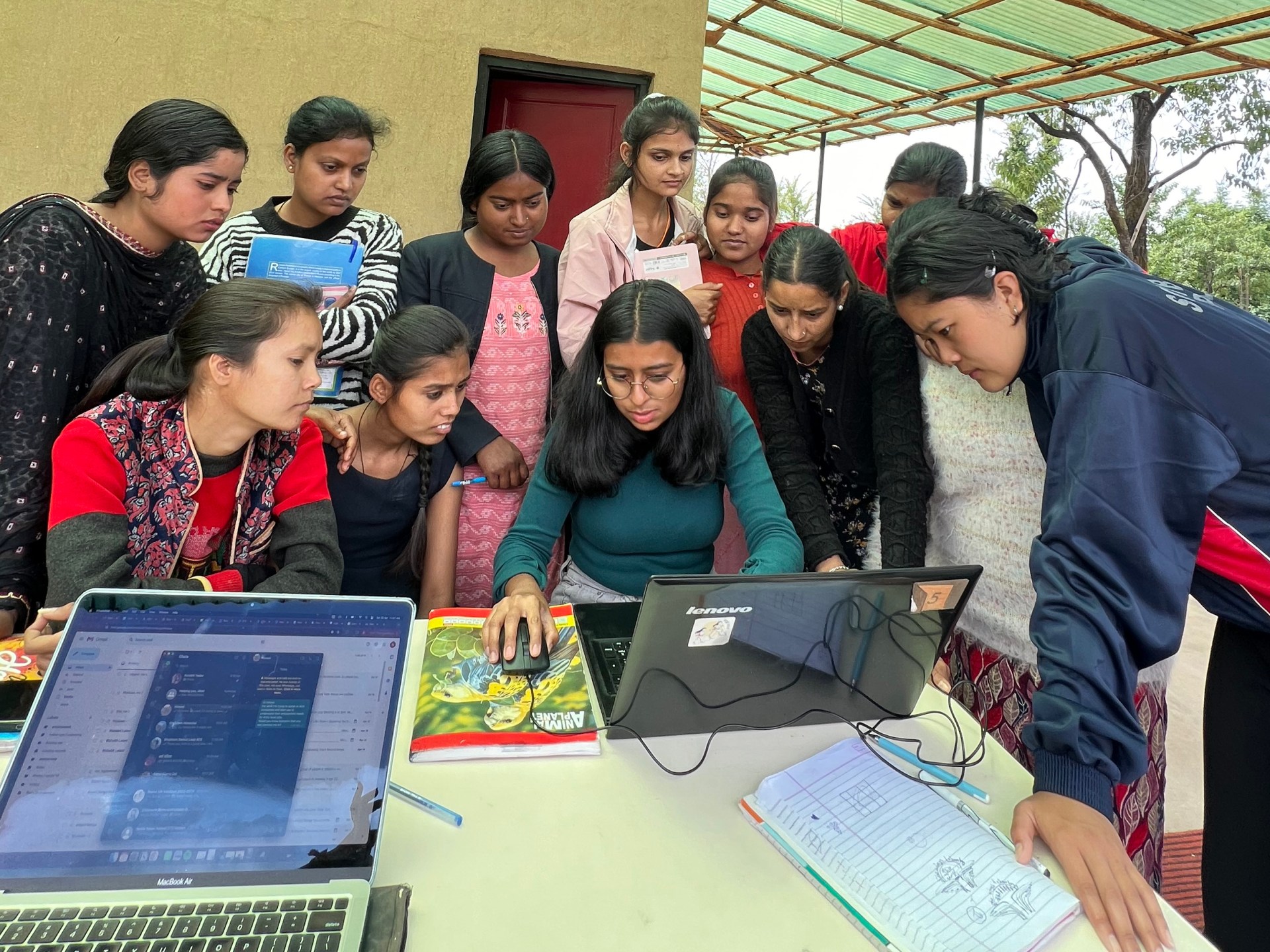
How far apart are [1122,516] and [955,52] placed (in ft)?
17.8

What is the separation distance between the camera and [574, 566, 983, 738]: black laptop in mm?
1045

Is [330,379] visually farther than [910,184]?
No

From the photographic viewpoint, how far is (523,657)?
1.34 metres

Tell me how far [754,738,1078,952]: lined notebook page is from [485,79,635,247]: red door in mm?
3511

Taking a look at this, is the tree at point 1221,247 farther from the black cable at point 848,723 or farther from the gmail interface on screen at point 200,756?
the gmail interface on screen at point 200,756

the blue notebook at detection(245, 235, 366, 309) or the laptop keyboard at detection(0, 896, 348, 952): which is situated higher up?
the blue notebook at detection(245, 235, 366, 309)

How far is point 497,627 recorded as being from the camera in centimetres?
139

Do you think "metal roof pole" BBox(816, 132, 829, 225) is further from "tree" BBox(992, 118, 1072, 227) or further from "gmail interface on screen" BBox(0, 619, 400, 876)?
"gmail interface on screen" BBox(0, 619, 400, 876)

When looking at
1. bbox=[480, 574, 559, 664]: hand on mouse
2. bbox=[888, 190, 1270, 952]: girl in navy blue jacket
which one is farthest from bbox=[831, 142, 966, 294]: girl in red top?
bbox=[480, 574, 559, 664]: hand on mouse

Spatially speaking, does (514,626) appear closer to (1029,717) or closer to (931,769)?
(931,769)

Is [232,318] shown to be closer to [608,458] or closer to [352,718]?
[608,458]

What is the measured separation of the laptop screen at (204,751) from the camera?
0.81m

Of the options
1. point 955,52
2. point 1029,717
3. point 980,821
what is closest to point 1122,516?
point 980,821

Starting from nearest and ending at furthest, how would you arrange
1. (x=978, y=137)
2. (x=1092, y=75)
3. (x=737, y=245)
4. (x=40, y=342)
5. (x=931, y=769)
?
(x=931, y=769) < (x=40, y=342) < (x=737, y=245) < (x=1092, y=75) < (x=978, y=137)
